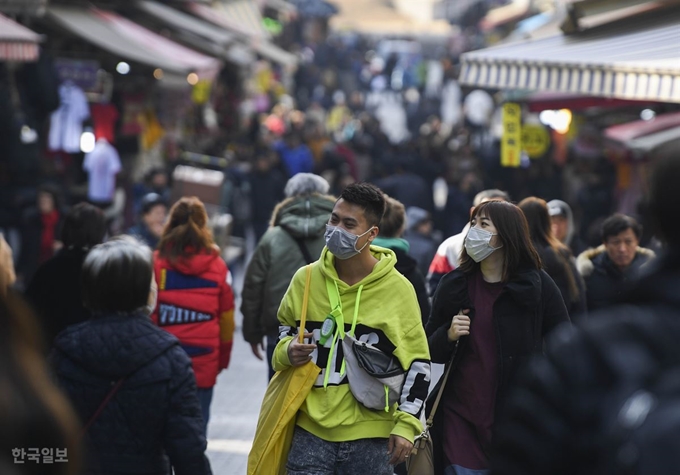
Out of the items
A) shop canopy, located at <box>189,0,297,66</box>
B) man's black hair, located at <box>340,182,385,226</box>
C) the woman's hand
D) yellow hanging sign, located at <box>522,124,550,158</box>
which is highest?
shop canopy, located at <box>189,0,297,66</box>

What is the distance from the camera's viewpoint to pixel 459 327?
5.22m

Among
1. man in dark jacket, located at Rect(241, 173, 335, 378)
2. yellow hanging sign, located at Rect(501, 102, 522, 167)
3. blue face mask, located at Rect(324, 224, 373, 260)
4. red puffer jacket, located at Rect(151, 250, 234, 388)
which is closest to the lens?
blue face mask, located at Rect(324, 224, 373, 260)

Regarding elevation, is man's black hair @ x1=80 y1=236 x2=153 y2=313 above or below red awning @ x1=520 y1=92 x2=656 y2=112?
below

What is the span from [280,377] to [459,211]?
11306mm

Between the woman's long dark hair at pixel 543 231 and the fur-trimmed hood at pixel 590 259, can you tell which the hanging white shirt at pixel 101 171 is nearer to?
the fur-trimmed hood at pixel 590 259

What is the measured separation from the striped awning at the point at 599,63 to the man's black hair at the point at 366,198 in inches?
157

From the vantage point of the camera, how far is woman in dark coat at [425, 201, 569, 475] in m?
5.21

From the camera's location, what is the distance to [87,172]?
1528 centimetres

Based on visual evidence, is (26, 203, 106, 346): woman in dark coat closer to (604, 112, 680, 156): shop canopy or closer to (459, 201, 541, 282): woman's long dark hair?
(459, 201, 541, 282): woman's long dark hair

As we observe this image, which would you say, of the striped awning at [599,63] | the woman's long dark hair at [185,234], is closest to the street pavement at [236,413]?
the woman's long dark hair at [185,234]

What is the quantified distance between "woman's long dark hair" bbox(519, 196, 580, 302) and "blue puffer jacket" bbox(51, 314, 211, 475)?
299 cm

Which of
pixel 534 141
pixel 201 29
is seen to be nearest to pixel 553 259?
pixel 534 141

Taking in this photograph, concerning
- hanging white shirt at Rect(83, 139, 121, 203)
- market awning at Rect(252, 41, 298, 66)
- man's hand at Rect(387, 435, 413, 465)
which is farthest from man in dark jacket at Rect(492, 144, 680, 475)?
market awning at Rect(252, 41, 298, 66)

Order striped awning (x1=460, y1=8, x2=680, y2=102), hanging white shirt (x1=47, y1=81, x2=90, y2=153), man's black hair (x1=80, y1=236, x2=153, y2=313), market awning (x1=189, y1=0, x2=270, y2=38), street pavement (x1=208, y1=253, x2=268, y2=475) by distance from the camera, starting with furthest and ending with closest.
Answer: market awning (x1=189, y1=0, x2=270, y2=38) → hanging white shirt (x1=47, y1=81, x2=90, y2=153) → striped awning (x1=460, y1=8, x2=680, y2=102) → street pavement (x1=208, y1=253, x2=268, y2=475) → man's black hair (x1=80, y1=236, x2=153, y2=313)
